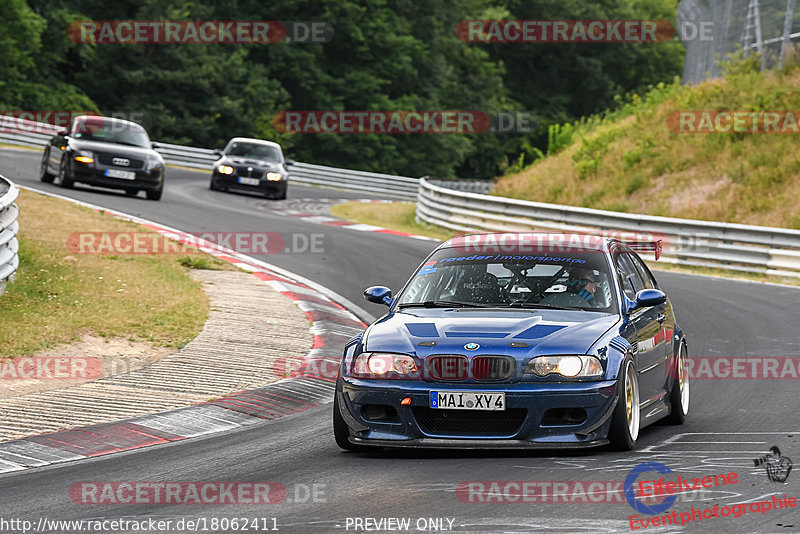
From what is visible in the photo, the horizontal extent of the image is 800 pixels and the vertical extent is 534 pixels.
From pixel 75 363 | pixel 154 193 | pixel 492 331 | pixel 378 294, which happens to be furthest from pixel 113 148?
pixel 492 331

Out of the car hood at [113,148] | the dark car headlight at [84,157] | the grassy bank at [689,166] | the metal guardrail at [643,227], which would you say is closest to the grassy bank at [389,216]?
the metal guardrail at [643,227]

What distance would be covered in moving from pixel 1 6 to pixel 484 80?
32037 millimetres

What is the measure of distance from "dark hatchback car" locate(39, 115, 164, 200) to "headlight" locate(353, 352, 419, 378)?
1931 cm

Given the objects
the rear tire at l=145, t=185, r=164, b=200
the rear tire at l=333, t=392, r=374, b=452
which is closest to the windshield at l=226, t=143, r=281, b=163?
the rear tire at l=145, t=185, r=164, b=200

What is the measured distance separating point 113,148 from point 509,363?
2008cm

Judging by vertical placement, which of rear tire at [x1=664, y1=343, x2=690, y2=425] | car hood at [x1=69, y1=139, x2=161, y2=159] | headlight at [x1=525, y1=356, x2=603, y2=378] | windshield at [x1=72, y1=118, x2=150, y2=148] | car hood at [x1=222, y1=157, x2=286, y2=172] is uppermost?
windshield at [x1=72, y1=118, x2=150, y2=148]

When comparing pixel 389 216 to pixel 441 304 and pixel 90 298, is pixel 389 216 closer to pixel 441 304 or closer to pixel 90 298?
pixel 90 298

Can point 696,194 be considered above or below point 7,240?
above

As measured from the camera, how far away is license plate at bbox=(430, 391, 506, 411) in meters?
7.23

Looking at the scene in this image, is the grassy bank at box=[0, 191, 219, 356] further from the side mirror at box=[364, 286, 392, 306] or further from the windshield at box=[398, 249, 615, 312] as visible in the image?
the windshield at box=[398, 249, 615, 312]

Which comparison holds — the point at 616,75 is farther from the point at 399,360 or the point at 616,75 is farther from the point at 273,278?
the point at 399,360

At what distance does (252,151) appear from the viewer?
3431 centimetres

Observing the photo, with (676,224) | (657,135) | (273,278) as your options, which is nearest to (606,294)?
(273,278)

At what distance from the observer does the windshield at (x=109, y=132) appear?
26.5 metres
